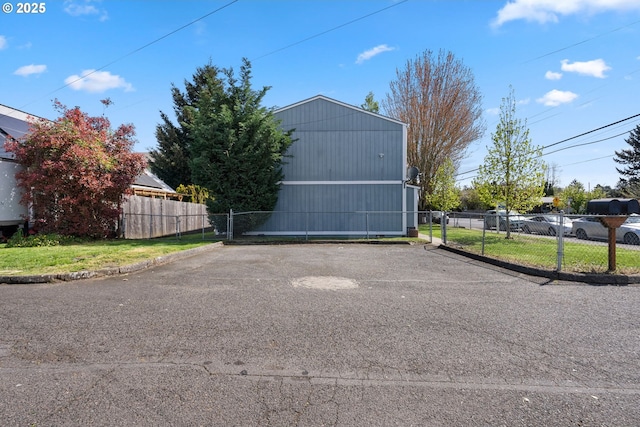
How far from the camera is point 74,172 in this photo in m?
13.0

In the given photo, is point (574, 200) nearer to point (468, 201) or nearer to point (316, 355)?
point (468, 201)

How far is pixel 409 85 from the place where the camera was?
32219 mm

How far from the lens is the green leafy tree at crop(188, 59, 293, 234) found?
16.6m

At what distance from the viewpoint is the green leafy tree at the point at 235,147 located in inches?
654

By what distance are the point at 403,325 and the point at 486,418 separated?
208 cm

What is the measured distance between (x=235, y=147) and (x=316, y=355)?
45.9 feet

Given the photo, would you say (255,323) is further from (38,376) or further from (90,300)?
(90,300)

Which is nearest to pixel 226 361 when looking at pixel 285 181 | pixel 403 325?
pixel 403 325

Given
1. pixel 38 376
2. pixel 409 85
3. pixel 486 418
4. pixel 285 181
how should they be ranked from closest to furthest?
pixel 486 418
pixel 38 376
pixel 285 181
pixel 409 85

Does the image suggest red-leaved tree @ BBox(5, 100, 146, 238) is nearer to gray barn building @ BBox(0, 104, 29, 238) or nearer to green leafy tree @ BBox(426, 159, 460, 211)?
gray barn building @ BBox(0, 104, 29, 238)

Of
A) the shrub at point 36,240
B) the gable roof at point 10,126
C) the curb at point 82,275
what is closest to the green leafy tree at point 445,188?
the curb at point 82,275

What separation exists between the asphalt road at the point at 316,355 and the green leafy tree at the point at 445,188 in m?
26.1

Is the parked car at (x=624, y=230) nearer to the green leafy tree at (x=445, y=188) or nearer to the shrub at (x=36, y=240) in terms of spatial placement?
the green leafy tree at (x=445, y=188)

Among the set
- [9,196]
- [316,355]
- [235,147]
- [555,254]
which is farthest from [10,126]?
[555,254]
